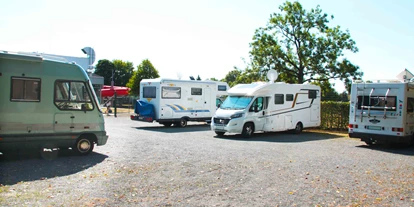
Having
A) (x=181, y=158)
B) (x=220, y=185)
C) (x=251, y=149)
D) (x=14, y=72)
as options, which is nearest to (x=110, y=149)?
(x=181, y=158)

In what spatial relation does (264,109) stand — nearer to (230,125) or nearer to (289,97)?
(289,97)

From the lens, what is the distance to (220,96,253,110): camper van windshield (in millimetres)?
16219

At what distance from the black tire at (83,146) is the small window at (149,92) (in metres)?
9.60

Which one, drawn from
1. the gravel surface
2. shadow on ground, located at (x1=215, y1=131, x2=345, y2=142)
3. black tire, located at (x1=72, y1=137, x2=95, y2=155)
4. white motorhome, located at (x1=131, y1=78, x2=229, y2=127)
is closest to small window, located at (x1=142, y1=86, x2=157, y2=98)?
white motorhome, located at (x1=131, y1=78, x2=229, y2=127)

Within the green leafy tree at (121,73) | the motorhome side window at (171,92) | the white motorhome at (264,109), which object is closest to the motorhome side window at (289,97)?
the white motorhome at (264,109)

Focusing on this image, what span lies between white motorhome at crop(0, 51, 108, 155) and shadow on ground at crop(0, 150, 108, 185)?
14.3 inches

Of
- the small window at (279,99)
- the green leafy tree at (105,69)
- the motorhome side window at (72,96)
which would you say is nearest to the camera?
the motorhome side window at (72,96)

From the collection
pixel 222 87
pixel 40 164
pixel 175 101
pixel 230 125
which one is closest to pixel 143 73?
pixel 222 87

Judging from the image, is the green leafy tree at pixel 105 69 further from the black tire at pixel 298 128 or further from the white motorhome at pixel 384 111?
the white motorhome at pixel 384 111

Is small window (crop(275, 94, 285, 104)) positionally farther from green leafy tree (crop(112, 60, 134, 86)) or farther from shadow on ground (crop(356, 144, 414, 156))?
green leafy tree (crop(112, 60, 134, 86))

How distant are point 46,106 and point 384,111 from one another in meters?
11.0

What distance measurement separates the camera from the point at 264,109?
16.8 meters

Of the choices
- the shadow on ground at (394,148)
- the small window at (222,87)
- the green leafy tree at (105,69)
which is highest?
the green leafy tree at (105,69)

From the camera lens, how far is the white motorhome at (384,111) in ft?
42.8
